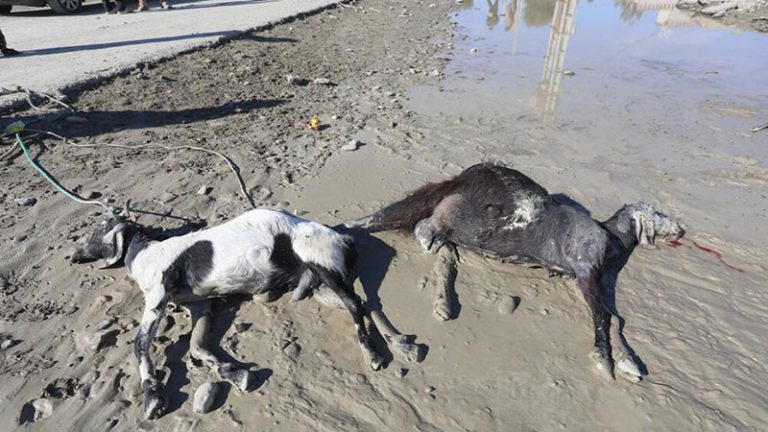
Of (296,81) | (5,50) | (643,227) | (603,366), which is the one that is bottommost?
(603,366)

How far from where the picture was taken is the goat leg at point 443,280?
3293 millimetres

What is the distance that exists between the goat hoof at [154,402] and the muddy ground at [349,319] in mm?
68

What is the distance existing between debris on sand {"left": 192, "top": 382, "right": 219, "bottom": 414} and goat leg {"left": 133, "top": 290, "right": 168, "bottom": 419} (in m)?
0.18

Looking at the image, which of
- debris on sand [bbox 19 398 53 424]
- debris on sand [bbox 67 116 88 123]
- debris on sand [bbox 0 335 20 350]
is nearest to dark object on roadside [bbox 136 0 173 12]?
debris on sand [bbox 67 116 88 123]

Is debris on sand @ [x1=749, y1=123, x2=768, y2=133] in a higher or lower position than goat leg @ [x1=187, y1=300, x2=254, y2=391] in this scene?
higher

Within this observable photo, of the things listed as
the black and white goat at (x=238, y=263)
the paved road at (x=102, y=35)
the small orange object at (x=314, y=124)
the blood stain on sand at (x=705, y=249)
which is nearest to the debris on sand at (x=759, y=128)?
the blood stain on sand at (x=705, y=249)

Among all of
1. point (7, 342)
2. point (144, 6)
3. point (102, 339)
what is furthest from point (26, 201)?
point (144, 6)

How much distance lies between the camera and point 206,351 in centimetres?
287

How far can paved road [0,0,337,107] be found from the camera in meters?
7.02

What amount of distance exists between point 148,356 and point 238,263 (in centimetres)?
78

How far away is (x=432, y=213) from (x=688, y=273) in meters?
2.15

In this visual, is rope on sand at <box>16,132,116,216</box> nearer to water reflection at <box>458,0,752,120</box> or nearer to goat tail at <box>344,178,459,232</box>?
goat tail at <box>344,178,459,232</box>

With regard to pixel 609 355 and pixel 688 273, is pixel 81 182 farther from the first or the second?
pixel 688 273

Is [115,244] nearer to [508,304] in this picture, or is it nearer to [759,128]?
[508,304]
